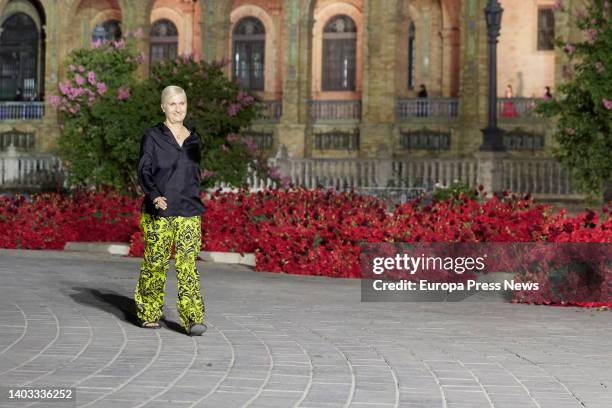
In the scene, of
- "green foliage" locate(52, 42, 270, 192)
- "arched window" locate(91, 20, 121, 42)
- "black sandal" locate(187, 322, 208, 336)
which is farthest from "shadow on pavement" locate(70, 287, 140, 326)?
"arched window" locate(91, 20, 121, 42)

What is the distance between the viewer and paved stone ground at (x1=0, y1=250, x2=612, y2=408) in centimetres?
649

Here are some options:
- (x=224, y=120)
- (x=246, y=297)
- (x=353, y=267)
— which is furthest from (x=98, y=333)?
(x=224, y=120)

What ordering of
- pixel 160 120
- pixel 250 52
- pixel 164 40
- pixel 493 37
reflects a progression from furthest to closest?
pixel 164 40 < pixel 250 52 < pixel 493 37 < pixel 160 120

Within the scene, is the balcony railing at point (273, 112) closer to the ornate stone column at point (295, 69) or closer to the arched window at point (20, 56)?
the ornate stone column at point (295, 69)

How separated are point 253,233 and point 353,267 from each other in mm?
1899

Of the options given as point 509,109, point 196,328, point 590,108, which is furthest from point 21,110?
point 196,328

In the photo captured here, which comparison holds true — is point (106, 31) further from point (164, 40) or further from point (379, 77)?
point (379, 77)

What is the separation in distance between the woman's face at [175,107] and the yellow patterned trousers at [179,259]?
72cm

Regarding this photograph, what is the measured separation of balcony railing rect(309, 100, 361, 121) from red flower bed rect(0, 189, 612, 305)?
77.4ft

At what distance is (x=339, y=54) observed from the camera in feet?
145

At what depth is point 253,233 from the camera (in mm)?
15453

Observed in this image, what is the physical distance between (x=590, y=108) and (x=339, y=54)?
74.6 feet

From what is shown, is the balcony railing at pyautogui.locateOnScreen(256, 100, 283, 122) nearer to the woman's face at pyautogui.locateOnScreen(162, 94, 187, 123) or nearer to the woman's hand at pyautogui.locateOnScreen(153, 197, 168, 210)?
the woman's face at pyautogui.locateOnScreen(162, 94, 187, 123)

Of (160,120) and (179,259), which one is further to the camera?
(160,120)
